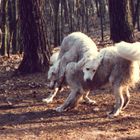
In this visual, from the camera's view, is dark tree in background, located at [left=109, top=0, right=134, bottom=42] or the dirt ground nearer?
the dirt ground

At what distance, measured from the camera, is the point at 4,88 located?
36.0 feet

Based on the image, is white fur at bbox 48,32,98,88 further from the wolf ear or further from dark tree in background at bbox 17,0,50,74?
dark tree in background at bbox 17,0,50,74

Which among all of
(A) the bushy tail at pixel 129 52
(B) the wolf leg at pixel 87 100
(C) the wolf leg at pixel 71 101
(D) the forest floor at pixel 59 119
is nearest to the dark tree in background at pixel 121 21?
(D) the forest floor at pixel 59 119

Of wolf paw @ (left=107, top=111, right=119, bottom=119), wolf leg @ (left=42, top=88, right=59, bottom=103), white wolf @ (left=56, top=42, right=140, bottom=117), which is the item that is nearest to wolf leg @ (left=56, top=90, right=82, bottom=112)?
white wolf @ (left=56, top=42, right=140, bottom=117)

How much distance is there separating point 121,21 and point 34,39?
2369 millimetres

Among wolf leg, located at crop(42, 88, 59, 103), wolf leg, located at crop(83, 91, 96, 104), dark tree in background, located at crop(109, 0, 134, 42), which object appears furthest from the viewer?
dark tree in background, located at crop(109, 0, 134, 42)

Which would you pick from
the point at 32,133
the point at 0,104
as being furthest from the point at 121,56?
the point at 0,104

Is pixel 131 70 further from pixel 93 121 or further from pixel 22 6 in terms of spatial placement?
pixel 22 6

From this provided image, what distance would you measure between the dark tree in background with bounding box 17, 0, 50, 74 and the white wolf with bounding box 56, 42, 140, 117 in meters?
3.38

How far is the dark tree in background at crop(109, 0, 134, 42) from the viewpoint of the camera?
495 inches

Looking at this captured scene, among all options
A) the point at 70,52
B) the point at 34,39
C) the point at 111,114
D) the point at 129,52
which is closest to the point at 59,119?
the point at 111,114

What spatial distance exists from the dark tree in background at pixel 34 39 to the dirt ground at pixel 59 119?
1.21 m

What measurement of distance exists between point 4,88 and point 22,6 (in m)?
2.20

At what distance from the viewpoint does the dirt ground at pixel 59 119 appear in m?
7.51
